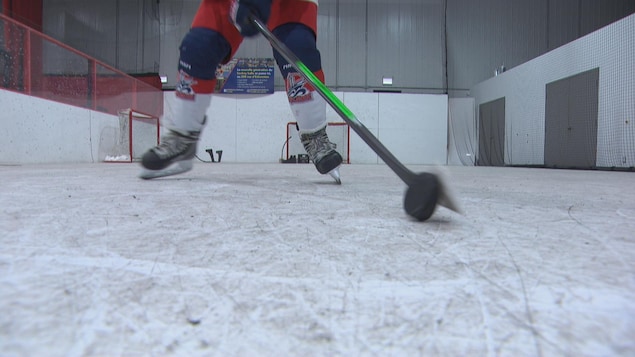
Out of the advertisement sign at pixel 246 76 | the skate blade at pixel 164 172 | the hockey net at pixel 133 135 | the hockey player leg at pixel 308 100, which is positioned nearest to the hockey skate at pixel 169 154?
the skate blade at pixel 164 172

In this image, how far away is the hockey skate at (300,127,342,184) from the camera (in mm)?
1228

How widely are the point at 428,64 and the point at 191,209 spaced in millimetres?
7505

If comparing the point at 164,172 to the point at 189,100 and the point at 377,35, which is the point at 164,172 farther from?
the point at 377,35

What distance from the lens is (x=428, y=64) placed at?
7.29m

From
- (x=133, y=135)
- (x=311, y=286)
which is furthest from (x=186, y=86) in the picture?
(x=133, y=135)

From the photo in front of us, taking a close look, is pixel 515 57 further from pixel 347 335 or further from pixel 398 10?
pixel 347 335

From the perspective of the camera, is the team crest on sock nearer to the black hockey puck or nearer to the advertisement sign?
the black hockey puck

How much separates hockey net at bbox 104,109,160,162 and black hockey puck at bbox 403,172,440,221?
4.73 m

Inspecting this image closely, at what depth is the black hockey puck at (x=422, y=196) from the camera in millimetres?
551

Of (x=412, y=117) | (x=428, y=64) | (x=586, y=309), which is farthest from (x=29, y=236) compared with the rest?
(x=428, y=64)

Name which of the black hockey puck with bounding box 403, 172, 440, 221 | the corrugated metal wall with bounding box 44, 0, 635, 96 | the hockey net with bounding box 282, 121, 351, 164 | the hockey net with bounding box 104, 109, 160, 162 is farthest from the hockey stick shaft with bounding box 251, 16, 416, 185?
the corrugated metal wall with bounding box 44, 0, 635, 96

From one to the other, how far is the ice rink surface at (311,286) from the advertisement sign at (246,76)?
6748mm

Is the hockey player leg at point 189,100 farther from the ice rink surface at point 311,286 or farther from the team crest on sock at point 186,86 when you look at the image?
the ice rink surface at point 311,286

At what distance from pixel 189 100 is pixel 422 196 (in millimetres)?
1013
